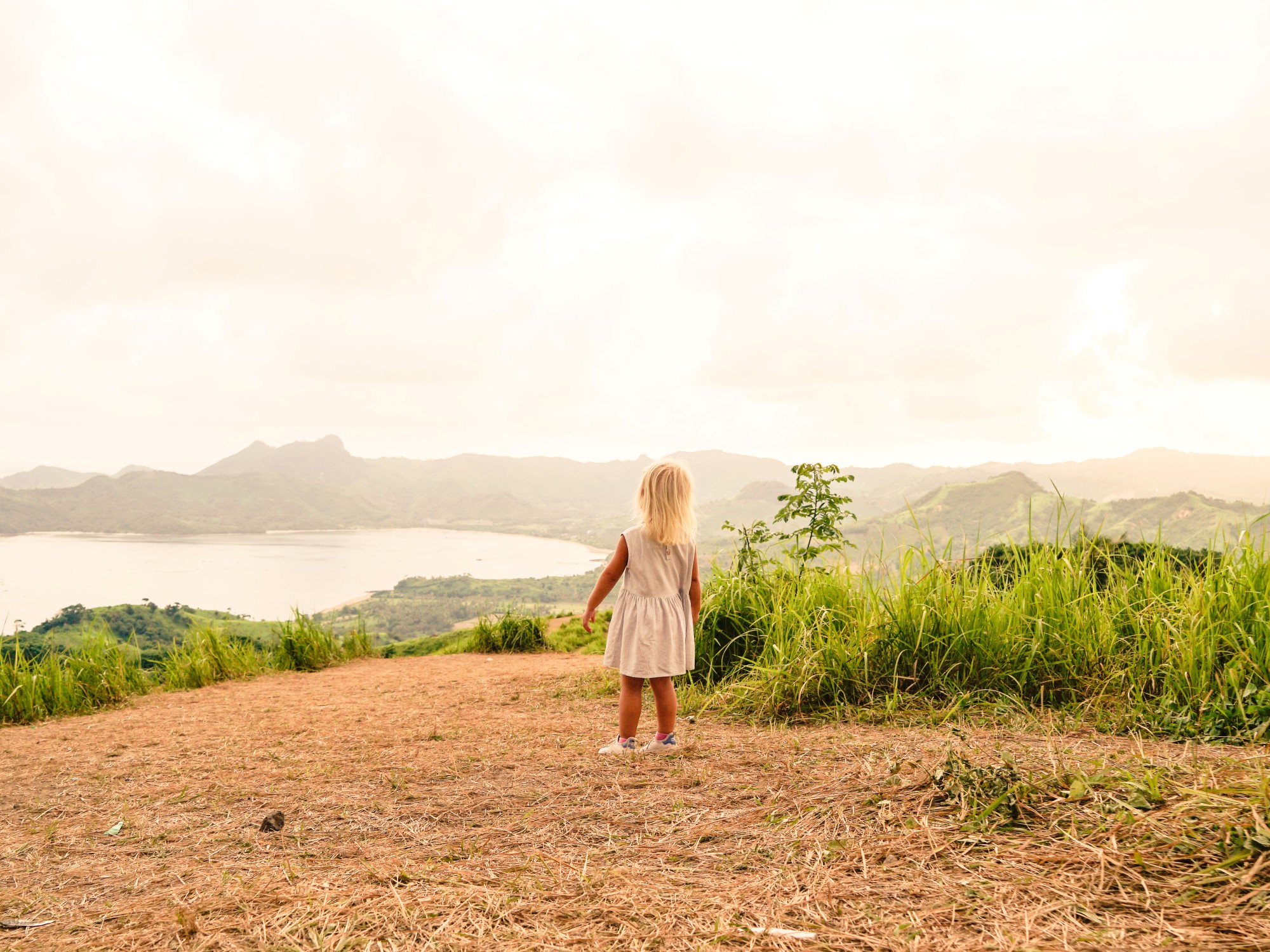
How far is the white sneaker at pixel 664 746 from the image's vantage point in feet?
11.5

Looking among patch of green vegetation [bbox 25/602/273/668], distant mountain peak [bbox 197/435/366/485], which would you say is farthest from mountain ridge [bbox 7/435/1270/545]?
patch of green vegetation [bbox 25/602/273/668]

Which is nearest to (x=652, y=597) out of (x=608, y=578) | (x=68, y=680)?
(x=608, y=578)

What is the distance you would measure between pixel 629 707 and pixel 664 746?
0.89ft

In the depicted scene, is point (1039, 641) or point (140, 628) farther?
point (140, 628)

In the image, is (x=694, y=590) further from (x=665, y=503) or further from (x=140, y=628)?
(x=140, y=628)

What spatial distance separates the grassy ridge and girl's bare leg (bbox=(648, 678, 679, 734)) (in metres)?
5.77

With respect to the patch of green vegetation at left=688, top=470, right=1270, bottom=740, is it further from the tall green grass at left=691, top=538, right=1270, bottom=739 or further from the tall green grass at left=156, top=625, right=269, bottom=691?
the tall green grass at left=156, top=625, right=269, bottom=691

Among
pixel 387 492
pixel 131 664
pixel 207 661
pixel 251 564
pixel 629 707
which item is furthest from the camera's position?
pixel 387 492

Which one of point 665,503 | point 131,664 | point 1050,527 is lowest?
point 131,664

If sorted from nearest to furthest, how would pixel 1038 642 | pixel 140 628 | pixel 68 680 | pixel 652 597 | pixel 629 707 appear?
pixel 629 707 < pixel 652 597 < pixel 1038 642 < pixel 68 680 < pixel 140 628

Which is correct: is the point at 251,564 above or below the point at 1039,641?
below

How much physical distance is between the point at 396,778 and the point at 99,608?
2215cm

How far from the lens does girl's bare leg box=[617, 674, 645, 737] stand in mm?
3701

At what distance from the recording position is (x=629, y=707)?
3705 millimetres
